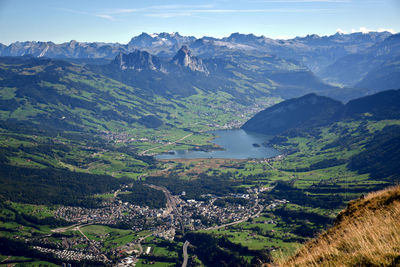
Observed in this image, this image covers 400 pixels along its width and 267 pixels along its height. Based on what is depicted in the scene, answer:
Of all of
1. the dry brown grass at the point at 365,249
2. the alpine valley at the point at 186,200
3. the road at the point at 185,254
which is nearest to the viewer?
the dry brown grass at the point at 365,249

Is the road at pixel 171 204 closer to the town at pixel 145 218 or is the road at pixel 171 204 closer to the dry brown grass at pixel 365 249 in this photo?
the town at pixel 145 218

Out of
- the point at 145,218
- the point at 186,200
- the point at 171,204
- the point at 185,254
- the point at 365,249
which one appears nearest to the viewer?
the point at 365,249

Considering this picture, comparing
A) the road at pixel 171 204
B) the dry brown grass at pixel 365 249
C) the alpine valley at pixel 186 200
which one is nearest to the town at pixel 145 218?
the road at pixel 171 204

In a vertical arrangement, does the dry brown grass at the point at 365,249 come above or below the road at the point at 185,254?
above

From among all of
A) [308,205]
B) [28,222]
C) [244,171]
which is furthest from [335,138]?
[28,222]


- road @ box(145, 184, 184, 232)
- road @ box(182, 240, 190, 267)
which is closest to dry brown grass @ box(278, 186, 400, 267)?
road @ box(182, 240, 190, 267)

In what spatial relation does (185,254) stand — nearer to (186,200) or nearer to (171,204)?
(171,204)

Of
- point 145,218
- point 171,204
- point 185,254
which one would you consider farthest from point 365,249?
point 171,204

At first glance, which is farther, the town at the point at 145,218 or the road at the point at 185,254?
the town at the point at 145,218

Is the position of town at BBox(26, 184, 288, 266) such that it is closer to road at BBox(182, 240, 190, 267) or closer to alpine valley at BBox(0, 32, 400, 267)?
alpine valley at BBox(0, 32, 400, 267)

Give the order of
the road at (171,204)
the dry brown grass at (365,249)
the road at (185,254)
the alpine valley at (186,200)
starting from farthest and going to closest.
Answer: the road at (171,204) < the alpine valley at (186,200) < the road at (185,254) < the dry brown grass at (365,249)

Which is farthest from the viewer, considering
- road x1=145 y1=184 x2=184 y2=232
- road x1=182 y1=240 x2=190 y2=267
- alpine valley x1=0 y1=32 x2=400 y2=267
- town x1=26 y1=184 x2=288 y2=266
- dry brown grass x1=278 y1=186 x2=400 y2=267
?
road x1=145 y1=184 x2=184 y2=232
